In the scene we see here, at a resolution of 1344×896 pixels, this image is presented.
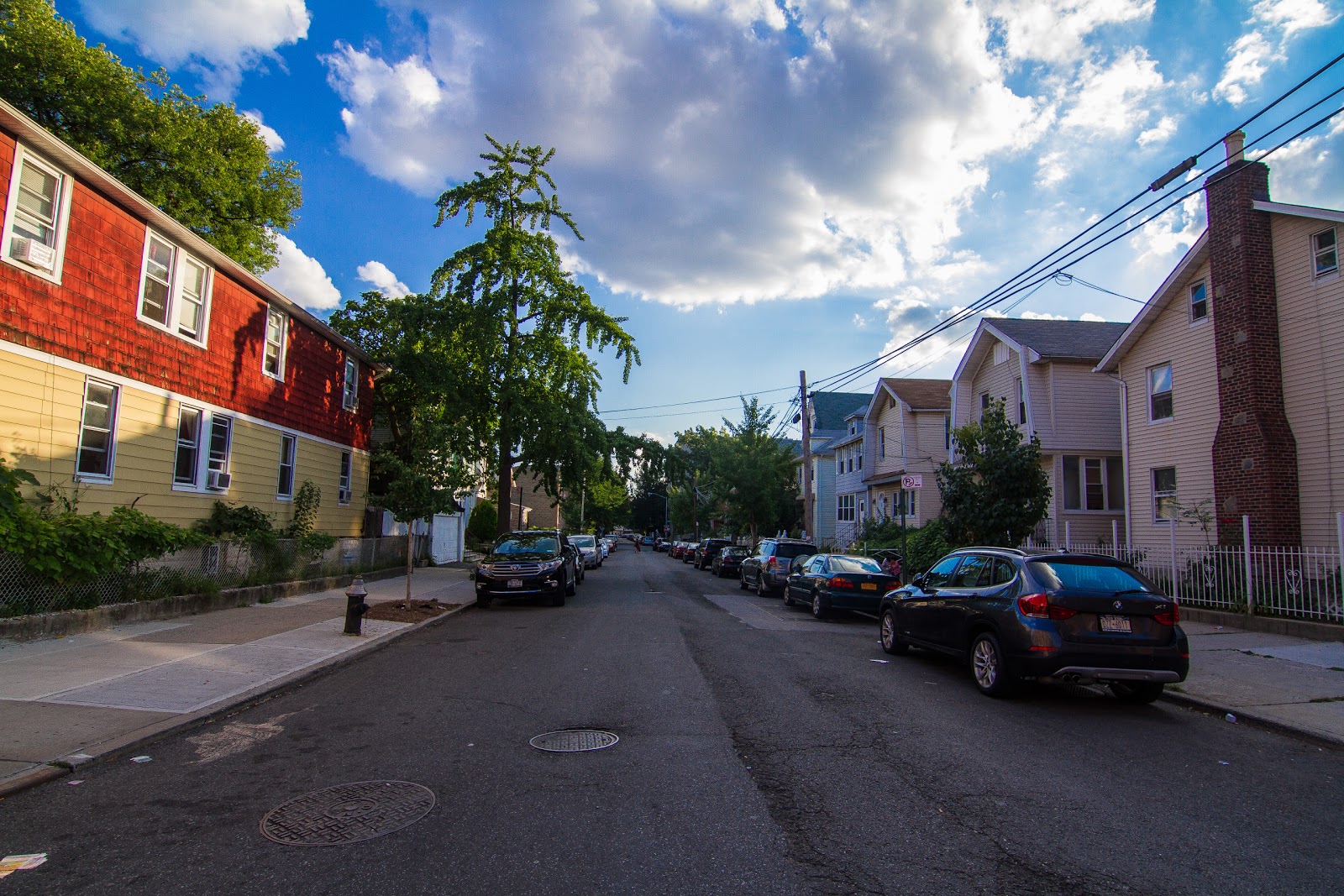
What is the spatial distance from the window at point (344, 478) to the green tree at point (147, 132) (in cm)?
1072

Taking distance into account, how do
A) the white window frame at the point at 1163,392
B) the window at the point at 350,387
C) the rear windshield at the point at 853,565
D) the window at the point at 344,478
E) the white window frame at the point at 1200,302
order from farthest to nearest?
the window at the point at 350,387, the window at the point at 344,478, the white window frame at the point at 1163,392, the white window frame at the point at 1200,302, the rear windshield at the point at 853,565

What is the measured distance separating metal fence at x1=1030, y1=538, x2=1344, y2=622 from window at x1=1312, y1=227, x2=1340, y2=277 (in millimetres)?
5457

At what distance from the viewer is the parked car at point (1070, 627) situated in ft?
23.8

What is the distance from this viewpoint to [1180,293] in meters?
18.3

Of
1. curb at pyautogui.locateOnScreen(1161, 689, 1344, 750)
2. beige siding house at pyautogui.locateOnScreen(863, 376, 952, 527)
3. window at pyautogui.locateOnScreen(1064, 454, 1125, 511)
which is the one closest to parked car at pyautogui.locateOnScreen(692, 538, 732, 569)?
beige siding house at pyautogui.locateOnScreen(863, 376, 952, 527)

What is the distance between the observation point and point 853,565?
51.6 feet

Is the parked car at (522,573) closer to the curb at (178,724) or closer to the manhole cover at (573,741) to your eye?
the curb at (178,724)

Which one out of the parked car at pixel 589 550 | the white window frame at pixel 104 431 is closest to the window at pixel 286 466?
the white window frame at pixel 104 431

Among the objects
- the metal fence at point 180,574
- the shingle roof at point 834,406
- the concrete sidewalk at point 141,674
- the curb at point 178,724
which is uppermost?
the shingle roof at point 834,406

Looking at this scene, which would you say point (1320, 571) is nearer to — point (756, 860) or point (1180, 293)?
point (1180, 293)

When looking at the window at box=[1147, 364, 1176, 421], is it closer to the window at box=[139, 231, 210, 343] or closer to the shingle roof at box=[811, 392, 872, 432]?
the window at box=[139, 231, 210, 343]

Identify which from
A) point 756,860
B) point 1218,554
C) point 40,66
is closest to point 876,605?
point 1218,554

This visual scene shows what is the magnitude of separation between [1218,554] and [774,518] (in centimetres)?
2590

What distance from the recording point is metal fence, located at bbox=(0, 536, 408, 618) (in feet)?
29.7
